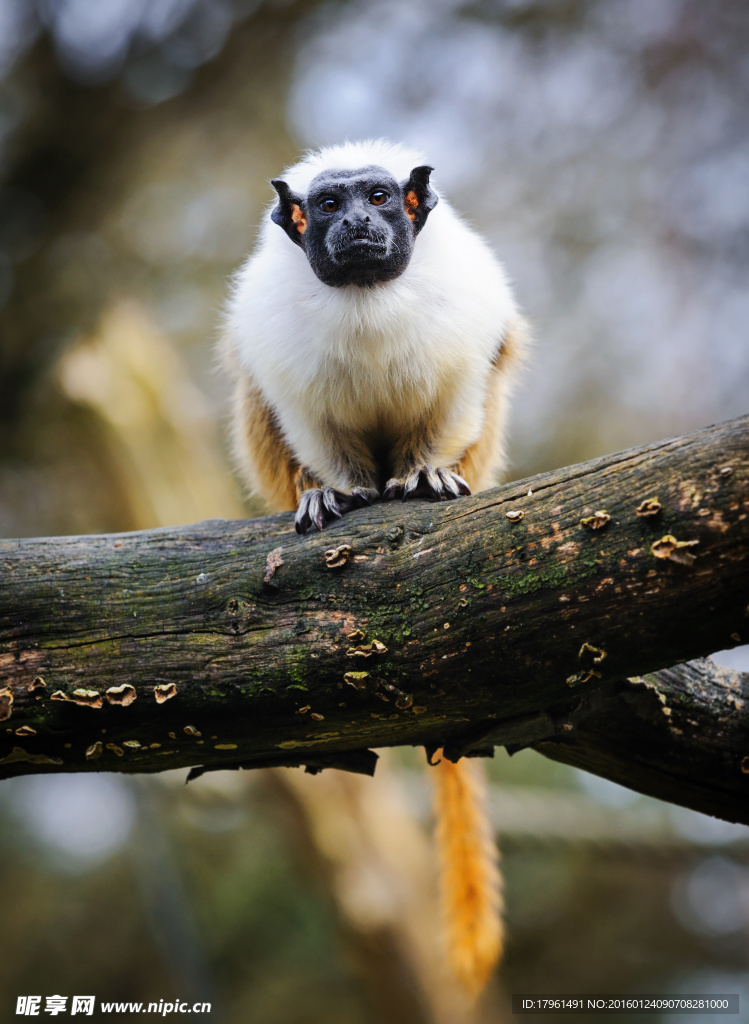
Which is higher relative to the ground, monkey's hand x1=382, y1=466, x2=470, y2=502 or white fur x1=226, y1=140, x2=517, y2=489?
white fur x1=226, y1=140, x2=517, y2=489

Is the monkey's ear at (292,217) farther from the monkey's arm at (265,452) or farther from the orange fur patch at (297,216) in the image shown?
the monkey's arm at (265,452)

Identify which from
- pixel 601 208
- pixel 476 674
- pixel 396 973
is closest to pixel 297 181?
pixel 476 674

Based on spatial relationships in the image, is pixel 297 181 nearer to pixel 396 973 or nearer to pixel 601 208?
pixel 601 208

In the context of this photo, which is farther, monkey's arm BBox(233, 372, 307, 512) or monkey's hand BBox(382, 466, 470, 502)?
monkey's arm BBox(233, 372, 307, 512)

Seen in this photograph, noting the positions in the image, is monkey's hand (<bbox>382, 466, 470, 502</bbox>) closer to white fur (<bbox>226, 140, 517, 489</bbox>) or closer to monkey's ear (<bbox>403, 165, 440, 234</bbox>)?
white fur (<bbox>226, 140, 517, 489</bbox>)

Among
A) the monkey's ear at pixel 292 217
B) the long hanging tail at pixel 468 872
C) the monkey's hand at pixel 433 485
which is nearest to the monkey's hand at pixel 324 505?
the monkey's hand at pixel 433 485

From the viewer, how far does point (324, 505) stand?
90.1 inches

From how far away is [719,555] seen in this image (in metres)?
1.51

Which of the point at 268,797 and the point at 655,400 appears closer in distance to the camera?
the point at 268,797

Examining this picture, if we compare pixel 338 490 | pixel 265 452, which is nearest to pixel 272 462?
pixel 265 452

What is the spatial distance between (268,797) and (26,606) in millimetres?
2776

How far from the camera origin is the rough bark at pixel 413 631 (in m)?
1.59

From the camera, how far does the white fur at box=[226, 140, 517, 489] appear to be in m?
2.49

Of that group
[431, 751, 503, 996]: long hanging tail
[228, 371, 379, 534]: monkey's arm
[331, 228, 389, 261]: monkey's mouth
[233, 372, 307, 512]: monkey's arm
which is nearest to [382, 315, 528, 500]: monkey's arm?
Result: [228, 371, 379, 534]: monkey's arm
